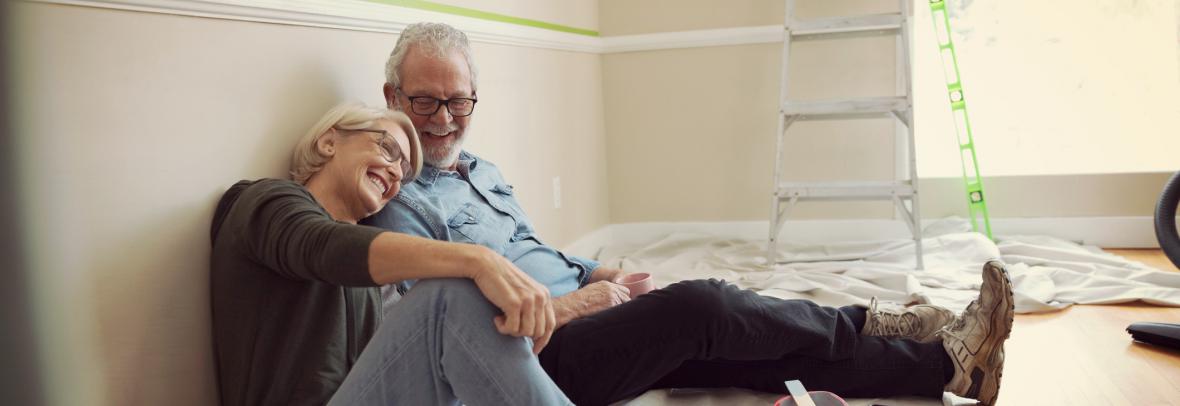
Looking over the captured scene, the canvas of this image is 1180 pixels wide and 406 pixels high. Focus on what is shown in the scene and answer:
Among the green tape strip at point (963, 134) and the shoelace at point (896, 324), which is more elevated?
the green tape strip at point (963, 134)

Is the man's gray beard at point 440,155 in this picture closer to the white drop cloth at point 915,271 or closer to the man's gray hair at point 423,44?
the man's gray hair at point 423,44

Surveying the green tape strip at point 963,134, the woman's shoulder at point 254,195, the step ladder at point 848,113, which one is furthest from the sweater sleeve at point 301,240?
the green tape strip at point 963,134

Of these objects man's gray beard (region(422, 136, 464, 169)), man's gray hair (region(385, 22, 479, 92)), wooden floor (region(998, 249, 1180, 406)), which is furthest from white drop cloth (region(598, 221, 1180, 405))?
man's gray hair (region(385, 22, 479, 92))

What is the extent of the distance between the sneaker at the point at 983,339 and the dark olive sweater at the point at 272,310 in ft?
3.82

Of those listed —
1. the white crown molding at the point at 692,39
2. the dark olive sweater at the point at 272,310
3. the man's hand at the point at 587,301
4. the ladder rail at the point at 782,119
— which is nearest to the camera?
the dark olive sweater at the point at 272,310

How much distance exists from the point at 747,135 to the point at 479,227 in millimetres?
2221

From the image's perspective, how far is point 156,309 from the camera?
1258mm

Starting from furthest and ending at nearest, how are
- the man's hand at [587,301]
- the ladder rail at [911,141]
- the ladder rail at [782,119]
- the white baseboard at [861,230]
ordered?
1. the white baseboard at [861,230]
2. the ladder rail at [782,119]
3. the ladder rail at [911,141]
4. the man's hand at [587,301]

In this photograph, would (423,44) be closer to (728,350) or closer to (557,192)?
(728,350)

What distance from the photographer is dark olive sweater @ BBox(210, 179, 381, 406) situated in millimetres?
1217

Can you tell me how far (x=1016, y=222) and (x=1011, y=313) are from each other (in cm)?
228

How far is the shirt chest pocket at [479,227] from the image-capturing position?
1.80 meters

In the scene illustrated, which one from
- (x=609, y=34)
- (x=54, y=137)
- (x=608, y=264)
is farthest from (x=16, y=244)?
(x=609, y=34)

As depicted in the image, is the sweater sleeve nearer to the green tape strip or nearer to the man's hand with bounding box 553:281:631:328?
the man's hand with bounding box 553:281:631:328
